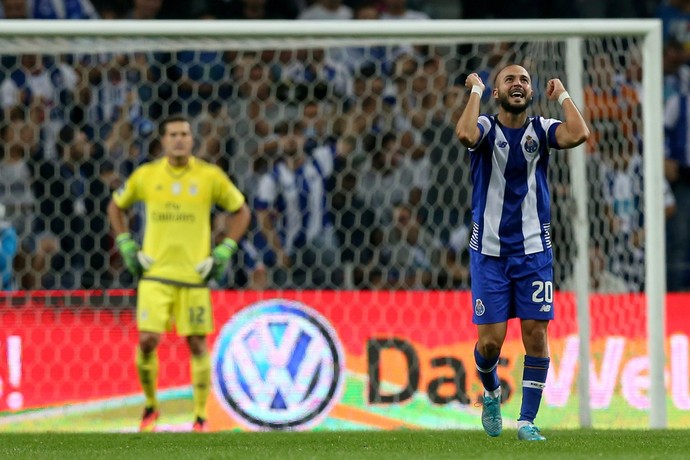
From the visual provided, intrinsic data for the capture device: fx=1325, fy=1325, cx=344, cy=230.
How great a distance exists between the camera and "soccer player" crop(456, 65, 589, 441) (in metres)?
5.98

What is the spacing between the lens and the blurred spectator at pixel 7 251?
8.76 metres

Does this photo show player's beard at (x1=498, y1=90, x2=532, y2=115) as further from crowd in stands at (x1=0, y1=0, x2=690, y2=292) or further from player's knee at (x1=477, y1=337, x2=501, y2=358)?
crowd in stands at (x1=0, y1=0, x2=690, y2=292)

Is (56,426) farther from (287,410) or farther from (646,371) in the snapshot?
(646,371)

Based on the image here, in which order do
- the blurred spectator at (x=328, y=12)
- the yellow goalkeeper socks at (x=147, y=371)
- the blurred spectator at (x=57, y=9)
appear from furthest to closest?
the blurred spectator at (x=328, y=12)
the blurred spectator at (x=57, y=9)
the yellow goalkeeper socks at (x=147, y=371)

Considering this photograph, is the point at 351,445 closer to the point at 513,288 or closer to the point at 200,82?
the point at 513,288

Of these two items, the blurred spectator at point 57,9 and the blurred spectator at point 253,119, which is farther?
the blurred spectator at point 57,9

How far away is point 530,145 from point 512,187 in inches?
8.2

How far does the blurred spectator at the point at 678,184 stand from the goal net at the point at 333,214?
870 millimetres

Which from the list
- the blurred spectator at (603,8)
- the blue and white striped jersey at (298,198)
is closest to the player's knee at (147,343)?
the blue and white striped jersey at (298,198)

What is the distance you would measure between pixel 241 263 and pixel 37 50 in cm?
208

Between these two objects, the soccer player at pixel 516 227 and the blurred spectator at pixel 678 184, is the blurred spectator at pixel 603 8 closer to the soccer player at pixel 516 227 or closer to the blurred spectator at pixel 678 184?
the blurred spectator at pixel 678 184

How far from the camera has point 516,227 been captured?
236 inches

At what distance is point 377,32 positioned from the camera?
26.2 ft

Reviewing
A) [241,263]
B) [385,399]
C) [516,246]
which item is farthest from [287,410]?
[516,246]
